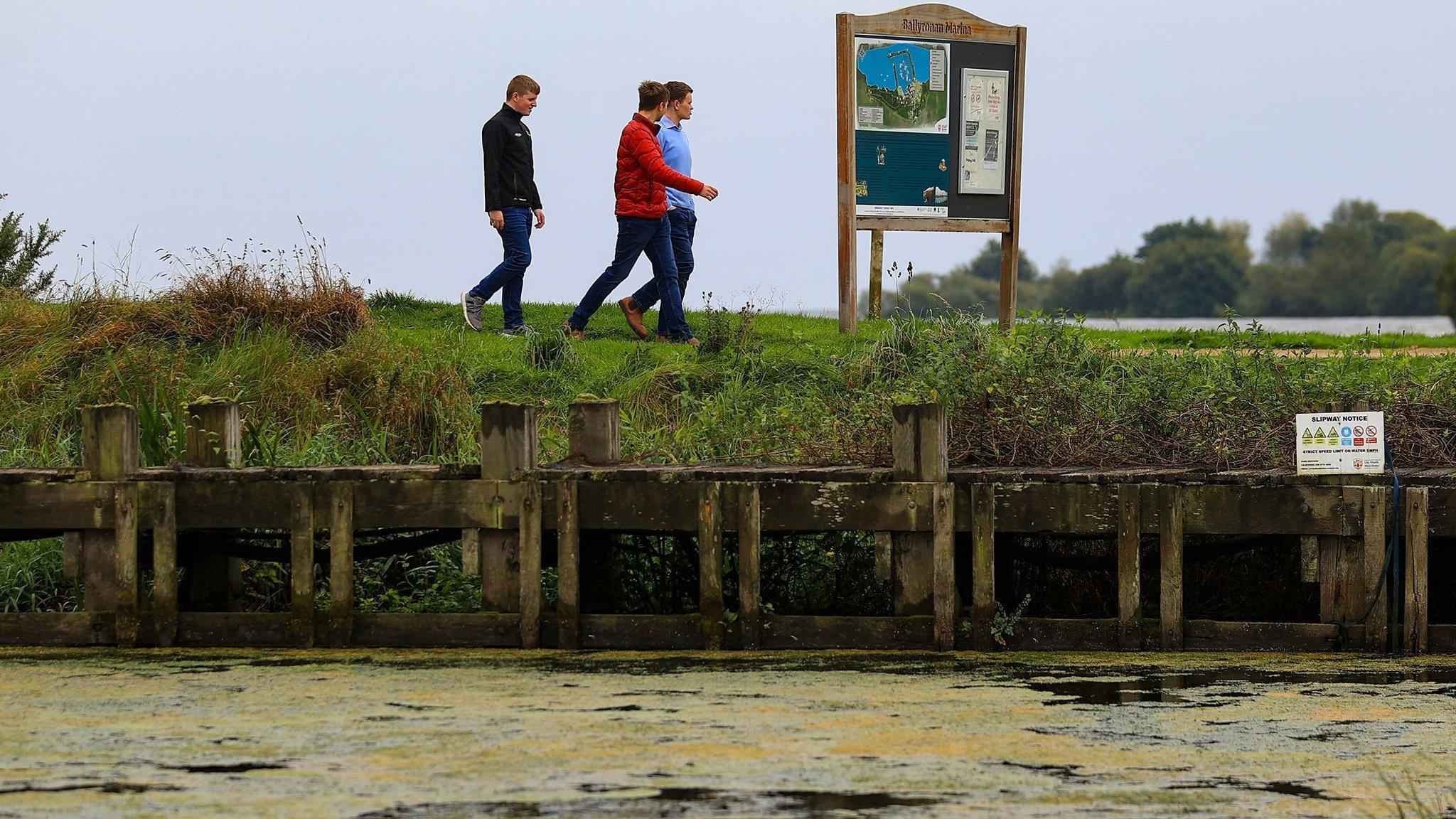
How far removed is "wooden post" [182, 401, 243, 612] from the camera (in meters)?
9.99

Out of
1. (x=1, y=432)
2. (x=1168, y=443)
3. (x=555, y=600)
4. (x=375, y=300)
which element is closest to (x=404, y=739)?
(x=555, y=600)

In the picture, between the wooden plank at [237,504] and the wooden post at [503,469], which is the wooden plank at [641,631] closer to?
the wooden post at [503,469]

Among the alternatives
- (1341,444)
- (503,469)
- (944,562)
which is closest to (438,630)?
(503,469)

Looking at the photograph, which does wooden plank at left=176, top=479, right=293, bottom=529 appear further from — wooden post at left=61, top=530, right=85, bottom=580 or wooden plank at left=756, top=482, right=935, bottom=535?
wooden plank at left=756, top=482, right=935, bottom=535

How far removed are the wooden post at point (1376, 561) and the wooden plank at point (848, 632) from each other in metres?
2.10

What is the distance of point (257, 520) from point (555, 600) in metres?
1.65

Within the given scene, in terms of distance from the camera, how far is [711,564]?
9102mm

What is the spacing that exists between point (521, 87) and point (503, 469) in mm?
6115

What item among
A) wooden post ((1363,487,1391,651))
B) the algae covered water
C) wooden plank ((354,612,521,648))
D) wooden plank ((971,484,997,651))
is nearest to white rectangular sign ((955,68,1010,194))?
wooden plank ((971,484,997,651))

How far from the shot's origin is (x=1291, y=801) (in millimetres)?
5961

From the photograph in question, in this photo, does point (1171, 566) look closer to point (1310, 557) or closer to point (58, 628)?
point (1310, 557)

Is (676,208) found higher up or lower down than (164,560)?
higher up

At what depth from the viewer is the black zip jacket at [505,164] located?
14.5 metres

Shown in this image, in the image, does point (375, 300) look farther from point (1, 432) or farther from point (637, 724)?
point (637, 724)
